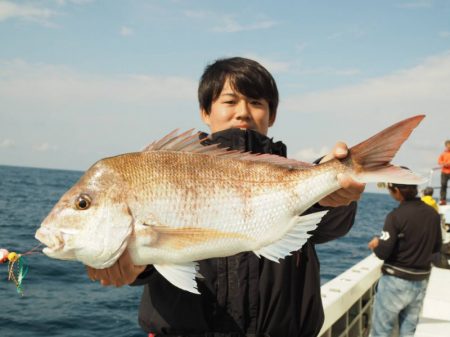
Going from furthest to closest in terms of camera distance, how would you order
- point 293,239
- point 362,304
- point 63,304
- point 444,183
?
point 444,183 < point 63,304 < point 362,304 < point 293,239

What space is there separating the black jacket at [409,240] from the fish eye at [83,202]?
16.7ft

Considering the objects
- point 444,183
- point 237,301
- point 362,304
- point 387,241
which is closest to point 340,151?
point 237,301

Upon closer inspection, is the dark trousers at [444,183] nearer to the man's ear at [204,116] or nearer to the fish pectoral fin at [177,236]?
the man's ear at [204,116]

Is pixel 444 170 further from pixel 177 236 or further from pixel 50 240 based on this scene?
pixel 50 240

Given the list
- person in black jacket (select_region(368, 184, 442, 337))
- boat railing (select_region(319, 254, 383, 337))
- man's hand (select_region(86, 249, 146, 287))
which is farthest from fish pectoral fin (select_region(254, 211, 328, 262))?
person in black jacket (select_region(368, 184, 442, 337))

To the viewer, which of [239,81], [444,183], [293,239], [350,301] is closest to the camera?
[293,239]

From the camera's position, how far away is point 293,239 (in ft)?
6.94

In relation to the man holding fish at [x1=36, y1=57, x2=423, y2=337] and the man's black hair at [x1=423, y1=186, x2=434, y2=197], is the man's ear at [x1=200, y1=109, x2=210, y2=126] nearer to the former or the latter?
the man holding fish at [x1=36, y1=57, x2=423, y2=337]

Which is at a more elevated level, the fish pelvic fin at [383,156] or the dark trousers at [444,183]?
the fish pelvic fin at [383,156]

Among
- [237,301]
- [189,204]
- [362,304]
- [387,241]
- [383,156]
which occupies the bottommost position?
[362,304]

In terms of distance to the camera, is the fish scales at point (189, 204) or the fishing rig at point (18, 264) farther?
the fishing rig at point (18, 264)

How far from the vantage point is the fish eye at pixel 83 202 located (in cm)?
205

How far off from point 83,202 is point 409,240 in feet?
17.6

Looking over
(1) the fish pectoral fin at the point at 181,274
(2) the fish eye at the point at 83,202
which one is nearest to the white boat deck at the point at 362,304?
(1) the fish pectoral fin at the point at 181,274
